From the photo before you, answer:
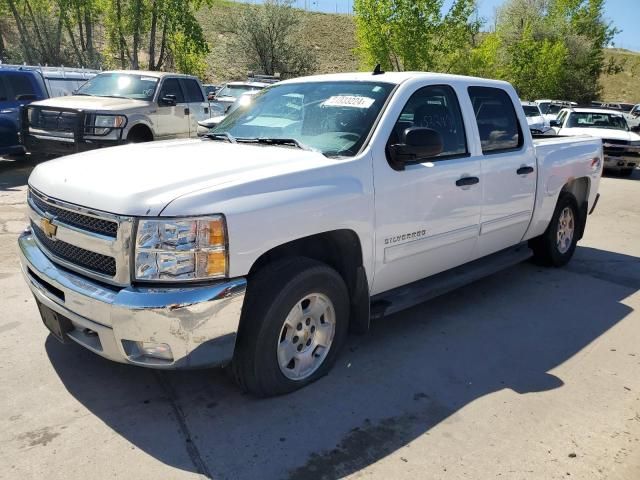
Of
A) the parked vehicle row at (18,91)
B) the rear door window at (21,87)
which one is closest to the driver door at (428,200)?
the parked vehicle row at (18,91)

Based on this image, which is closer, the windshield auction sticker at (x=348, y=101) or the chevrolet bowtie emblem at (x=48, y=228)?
the chevrolet bowtie emblem at (x=48, y=228)

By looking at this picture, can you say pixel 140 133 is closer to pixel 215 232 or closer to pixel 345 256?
pixel 345 256

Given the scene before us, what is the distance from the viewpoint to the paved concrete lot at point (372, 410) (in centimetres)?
283

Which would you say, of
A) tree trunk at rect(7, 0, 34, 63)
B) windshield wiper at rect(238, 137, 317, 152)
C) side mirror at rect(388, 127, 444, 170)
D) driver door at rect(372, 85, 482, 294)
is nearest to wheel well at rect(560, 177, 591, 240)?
driver door at rect(372, 85, 482, 294)

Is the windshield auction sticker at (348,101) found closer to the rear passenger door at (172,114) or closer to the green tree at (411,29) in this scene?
the rear passenger door at (172,114)

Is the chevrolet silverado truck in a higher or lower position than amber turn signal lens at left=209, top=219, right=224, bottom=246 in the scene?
higher

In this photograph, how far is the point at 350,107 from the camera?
12.9ft

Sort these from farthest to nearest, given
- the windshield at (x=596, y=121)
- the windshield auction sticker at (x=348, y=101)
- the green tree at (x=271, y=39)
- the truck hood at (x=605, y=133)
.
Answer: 1. the green tree at (x=271, y=39)
2. the windshield at (x=596, y=121)
3. the truck hood at (x=605, y=133)
4. the windshield auction sticker at (x=348, y=101)

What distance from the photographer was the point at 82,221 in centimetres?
304

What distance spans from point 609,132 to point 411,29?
14.3 metres

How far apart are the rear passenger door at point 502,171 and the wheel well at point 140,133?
7380 millimetres

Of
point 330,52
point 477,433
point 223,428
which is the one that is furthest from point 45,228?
point 330,52

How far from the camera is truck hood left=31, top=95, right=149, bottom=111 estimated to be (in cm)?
1011

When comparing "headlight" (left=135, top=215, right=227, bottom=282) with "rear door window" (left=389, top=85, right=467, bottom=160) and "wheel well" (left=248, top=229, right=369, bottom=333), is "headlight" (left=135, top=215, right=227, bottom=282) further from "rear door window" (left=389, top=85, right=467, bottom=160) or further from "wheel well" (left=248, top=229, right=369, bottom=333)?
"rear door window" (left=389, top=85, right=467, bottom=160)
